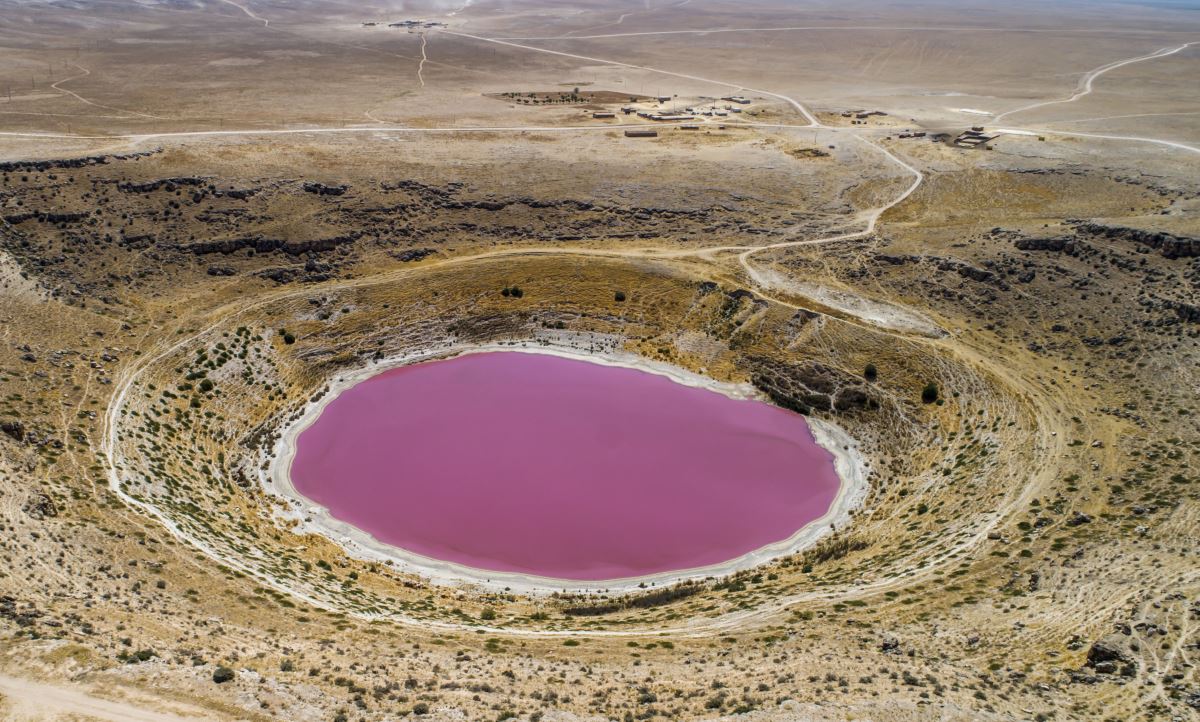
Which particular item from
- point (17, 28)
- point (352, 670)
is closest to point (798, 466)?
point (352, 670)

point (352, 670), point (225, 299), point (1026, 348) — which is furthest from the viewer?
point (225, 299)

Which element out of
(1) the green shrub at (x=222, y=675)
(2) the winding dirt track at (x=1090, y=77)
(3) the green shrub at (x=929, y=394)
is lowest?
(1) the green shrub at (x=222, y=675)

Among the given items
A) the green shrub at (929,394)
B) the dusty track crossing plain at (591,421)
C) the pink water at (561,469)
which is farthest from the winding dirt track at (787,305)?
the pink water at (561,469)

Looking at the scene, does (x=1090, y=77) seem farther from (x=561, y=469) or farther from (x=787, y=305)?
(x=561, y=469)

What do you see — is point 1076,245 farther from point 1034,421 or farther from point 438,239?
point 438,239

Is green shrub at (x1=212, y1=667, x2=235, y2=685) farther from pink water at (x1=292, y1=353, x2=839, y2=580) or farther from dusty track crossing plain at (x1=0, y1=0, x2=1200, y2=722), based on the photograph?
pink water at (x1=292, y1=353, x2=839, y2=580)

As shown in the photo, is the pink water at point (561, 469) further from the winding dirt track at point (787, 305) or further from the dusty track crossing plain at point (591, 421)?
the winding dirt track at point (787, 305)

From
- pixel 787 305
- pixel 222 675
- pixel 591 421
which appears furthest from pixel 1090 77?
pixel 222 675
